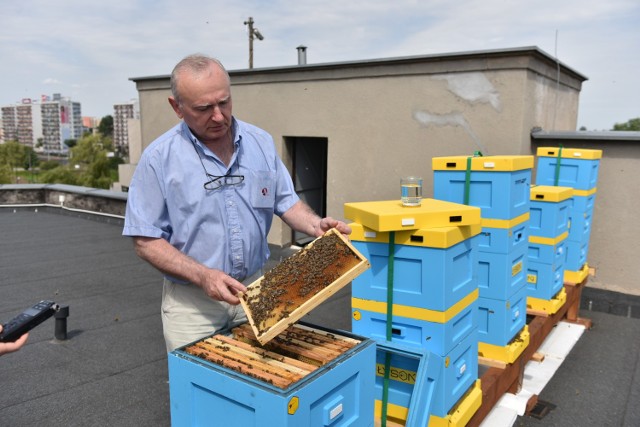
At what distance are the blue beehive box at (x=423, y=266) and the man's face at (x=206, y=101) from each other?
4.08ft

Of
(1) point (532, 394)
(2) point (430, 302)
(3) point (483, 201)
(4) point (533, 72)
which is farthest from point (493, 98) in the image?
(2) point (430, 302)

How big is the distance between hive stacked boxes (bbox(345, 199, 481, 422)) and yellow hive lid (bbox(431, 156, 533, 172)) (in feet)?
2.82

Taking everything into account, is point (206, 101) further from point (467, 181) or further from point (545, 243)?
point (545, 243)

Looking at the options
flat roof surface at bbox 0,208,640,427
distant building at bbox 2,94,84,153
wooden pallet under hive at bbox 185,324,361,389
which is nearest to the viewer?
wooden pallet under hive at bbox 185,324,361,389

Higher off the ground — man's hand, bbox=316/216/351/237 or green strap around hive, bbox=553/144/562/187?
green strap around hive, bbox=553/144/562/187

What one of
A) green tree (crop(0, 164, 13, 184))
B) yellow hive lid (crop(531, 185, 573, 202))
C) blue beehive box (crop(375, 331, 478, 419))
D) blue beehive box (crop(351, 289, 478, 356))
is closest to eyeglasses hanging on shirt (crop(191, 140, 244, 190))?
blue beehive box (crop(351, 289, 478, 356))

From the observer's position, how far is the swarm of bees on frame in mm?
1992

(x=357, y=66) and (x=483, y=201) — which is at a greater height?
(x=357, y=66)

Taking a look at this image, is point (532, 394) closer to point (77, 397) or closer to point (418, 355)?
point (418, 355)

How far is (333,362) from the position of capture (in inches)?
75.0

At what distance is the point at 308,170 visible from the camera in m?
10.2

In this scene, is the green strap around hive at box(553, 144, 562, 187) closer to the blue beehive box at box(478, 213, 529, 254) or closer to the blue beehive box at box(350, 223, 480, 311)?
the blue beehive box at box(478, 213, 529, 254)

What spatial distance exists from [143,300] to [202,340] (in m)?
4.56

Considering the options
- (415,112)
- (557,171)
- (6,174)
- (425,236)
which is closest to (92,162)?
(6,174)
